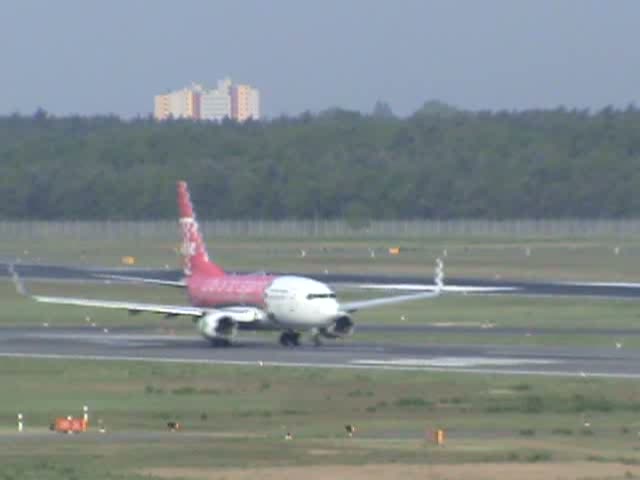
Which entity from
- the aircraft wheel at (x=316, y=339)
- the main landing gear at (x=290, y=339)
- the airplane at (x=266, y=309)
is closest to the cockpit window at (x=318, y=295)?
the airplane at (x=266, y=309)

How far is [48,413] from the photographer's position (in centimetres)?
5131

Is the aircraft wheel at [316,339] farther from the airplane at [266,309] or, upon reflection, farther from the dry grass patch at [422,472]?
the dry grass patch at [422,472]

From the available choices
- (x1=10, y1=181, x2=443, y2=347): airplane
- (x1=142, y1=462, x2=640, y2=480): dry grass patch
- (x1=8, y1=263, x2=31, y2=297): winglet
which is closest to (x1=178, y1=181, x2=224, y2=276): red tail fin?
(x1=10, y1=181, x2=443, y2=347): airplane

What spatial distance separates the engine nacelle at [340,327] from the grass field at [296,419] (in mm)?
10446

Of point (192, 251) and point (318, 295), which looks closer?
point (318, 295)

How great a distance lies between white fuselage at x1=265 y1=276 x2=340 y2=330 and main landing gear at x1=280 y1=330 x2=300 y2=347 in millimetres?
1013

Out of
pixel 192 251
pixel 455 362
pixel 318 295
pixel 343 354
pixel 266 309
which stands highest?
pixel 192 251

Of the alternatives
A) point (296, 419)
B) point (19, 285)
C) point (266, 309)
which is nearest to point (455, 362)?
point (266, 309)

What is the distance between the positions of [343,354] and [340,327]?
4860mm

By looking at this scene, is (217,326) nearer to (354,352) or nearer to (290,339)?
(290,339)

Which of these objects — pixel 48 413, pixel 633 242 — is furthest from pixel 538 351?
pixel 633 242

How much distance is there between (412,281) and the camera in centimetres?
11544

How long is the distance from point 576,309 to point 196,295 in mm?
22176

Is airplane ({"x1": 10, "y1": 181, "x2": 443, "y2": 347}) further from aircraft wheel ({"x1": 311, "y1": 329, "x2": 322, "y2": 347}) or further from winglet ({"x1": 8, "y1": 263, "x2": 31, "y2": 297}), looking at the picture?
winglet ({"x1": 8, "y1": 263, "x2": 31, "y2": 297})
